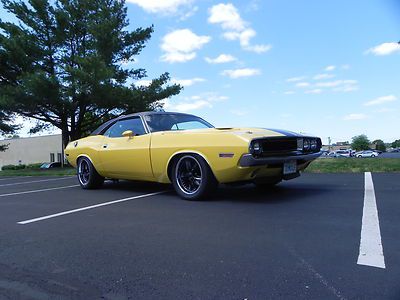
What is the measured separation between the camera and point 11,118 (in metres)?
27.8

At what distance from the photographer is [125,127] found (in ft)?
23.7

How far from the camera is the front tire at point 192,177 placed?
5.52 meters

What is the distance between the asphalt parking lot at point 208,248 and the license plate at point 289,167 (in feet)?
1.23

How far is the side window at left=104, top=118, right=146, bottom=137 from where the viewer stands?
6.85m

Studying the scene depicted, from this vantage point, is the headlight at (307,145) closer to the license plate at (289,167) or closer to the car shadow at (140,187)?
the license plate at (289,167)

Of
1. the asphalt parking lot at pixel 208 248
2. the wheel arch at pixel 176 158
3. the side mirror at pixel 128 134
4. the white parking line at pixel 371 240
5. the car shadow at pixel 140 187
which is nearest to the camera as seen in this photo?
the asphalt parking lot at pixel 208 248

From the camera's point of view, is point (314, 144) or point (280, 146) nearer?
point (280, 146)

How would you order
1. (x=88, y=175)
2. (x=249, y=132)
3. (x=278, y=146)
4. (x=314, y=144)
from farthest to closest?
(x=88, y=175), (x=314, y=144), (x=278, y=146), (x=249, y=132)

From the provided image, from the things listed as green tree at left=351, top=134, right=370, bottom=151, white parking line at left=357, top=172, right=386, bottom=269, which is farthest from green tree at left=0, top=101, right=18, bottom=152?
green tree at left=351, top=134, right=370, bottom=151

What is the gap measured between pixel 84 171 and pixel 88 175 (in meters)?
0.24

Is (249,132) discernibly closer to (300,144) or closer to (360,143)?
(300,144)

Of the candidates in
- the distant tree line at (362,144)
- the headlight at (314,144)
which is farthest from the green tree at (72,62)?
the distant tree line at (362,144)

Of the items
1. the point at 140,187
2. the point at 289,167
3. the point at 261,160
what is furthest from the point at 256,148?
the point at 140,187

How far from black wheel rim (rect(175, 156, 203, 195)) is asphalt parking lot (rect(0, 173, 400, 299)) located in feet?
1.18
